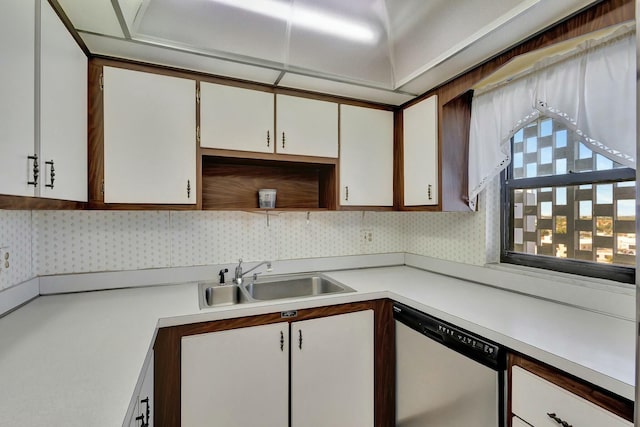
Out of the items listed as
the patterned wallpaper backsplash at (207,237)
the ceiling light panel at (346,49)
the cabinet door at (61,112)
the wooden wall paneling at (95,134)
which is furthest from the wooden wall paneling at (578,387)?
the wooden wall paneling at (95,134)

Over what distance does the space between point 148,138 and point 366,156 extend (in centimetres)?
137

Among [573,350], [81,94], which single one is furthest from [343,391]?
[81,94]

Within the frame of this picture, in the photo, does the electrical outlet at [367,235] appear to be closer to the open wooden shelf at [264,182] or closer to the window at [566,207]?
the open wooden shelf at [264,182]

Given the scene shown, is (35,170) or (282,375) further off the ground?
(35,170)

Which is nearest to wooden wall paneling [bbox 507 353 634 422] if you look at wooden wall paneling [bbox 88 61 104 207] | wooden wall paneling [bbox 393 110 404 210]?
wooden wall paneling [bbox 393 110 404 210]

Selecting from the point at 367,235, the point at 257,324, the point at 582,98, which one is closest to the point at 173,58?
the point at 257,324

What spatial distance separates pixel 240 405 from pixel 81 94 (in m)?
1.69

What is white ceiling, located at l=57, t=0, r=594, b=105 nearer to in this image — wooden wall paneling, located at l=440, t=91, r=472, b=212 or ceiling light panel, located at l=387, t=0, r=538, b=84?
ceiling light panel, located at l=387, t=0, r=538, b=84

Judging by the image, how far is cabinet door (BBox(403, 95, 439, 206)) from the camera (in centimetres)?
194

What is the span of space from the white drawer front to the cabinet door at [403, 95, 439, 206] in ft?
3.54

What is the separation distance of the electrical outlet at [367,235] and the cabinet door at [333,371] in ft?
2.71

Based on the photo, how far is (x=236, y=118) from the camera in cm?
182

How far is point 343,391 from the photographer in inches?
67.9

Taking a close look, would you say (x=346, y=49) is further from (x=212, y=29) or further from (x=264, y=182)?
(x=264, y=182)
